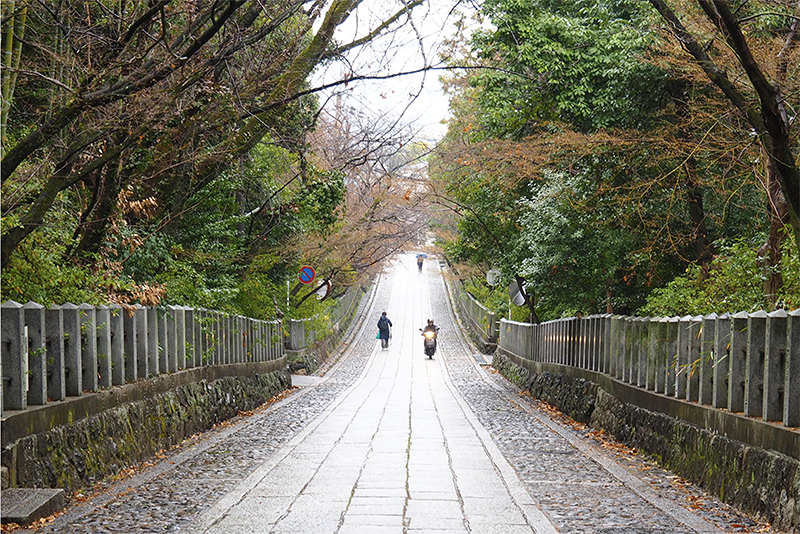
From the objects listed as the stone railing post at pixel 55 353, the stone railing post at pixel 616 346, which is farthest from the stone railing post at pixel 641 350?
the stone railing post at pixel 55 353

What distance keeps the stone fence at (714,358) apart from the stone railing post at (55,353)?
622cm

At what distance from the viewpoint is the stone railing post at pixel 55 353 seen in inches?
315

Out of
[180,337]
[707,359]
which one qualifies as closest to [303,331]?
[180,337]

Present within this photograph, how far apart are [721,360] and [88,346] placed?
20.7 ft

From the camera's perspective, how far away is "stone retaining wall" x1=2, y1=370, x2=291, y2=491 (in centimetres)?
713

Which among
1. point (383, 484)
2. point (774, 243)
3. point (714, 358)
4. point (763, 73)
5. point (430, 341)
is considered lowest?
point (430, 341)

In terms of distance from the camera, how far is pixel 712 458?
842cm

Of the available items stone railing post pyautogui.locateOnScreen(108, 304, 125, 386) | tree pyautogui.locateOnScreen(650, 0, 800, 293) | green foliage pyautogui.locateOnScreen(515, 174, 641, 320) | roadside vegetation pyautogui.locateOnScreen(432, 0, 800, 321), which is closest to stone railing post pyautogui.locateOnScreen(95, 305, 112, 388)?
stone railing post pyautogui.locateOnScreen(108, 304, 125, 386)

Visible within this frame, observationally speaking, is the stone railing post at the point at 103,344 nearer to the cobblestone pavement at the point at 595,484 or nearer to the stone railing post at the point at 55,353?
the stone railing post at the point at 55,353

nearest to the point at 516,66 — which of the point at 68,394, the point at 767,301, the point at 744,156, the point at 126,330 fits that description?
the point at 744,156

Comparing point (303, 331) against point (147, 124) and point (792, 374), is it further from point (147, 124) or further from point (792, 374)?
point (792, 374)

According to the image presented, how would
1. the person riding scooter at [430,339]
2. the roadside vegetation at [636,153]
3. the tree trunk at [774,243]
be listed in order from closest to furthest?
the tree trunk at [774,243], the roadside vegetation at [636,153], the person riding scooter at [430,339]

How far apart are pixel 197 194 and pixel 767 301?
11147 millimetres

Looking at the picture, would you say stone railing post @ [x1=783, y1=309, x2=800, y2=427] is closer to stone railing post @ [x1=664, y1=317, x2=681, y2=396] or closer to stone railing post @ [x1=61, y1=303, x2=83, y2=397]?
stone railing post @ [x1=664, y1=317, x2=681, y2=396]
